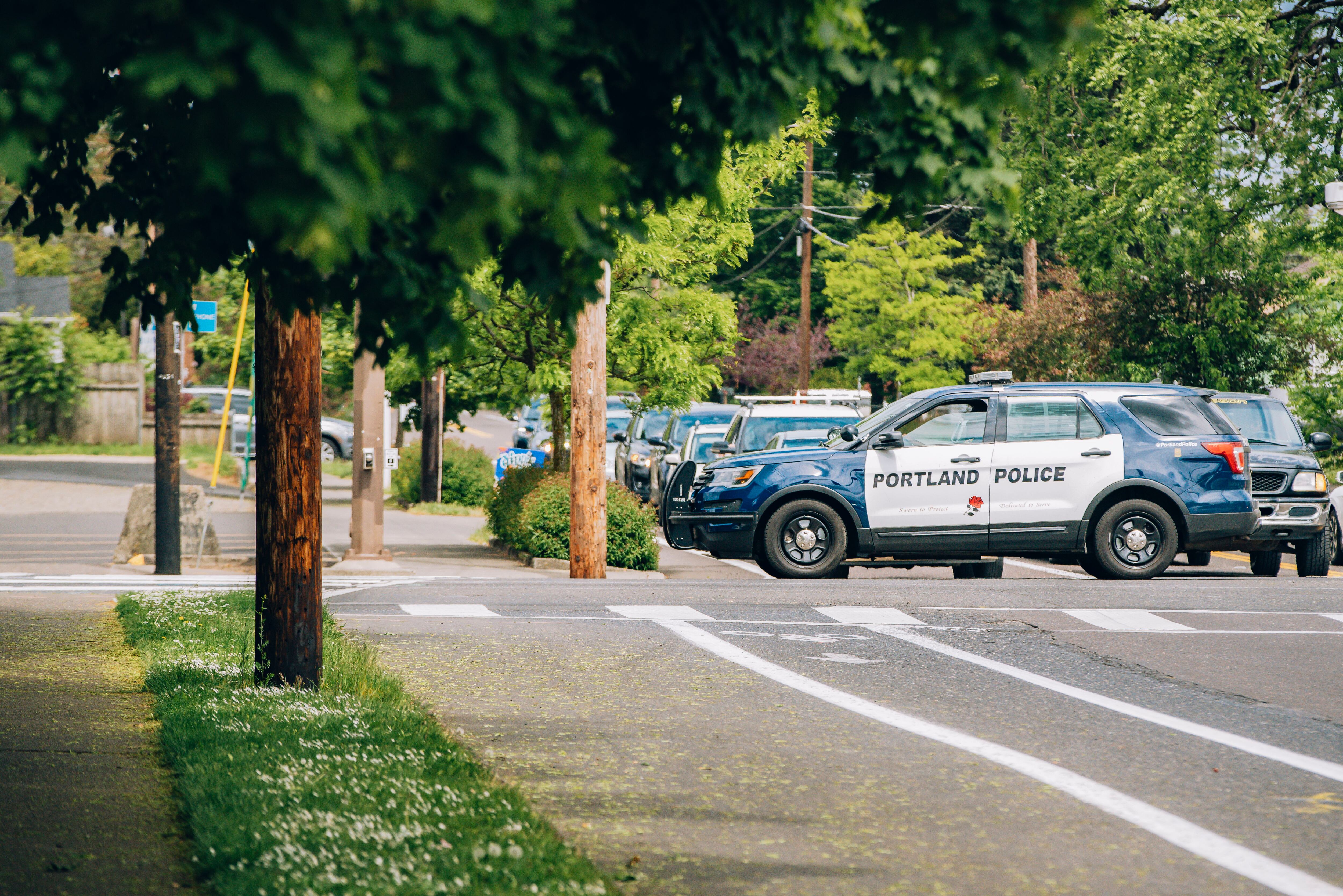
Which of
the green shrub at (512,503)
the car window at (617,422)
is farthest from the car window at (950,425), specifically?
the car window at (617,422)

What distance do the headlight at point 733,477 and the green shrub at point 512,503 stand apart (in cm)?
450

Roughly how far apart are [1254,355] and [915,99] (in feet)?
79.7

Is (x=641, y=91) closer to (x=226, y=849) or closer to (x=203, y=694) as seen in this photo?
(x=226, y=849)

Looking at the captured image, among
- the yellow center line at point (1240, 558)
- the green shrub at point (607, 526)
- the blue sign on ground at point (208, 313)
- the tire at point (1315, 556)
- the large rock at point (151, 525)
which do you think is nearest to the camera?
the tire at point (1315, 556)

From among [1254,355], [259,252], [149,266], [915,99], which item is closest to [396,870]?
[259,252]

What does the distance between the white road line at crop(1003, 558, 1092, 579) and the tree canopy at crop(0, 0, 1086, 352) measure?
41.0 feet

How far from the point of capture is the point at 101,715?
7422mm

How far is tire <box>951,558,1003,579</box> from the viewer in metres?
16.3

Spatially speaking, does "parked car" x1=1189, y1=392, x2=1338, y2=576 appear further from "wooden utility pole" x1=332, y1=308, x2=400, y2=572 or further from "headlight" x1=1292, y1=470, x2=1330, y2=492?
"wooden utility pole" x1=332, y1=308, x2=400, y2=572

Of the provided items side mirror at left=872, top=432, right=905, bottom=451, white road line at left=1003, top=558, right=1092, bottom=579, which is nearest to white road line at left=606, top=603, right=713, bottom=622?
side mirror at left=872, top=432, right=905, bottom=451

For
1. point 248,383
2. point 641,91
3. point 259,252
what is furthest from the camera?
point 248,383

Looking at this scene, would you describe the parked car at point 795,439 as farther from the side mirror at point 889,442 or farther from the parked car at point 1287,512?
the parked car at point 1287,512

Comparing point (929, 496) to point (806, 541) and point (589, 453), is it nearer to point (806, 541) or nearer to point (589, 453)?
point (806, 541)

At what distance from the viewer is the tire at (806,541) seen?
14.4 metres
